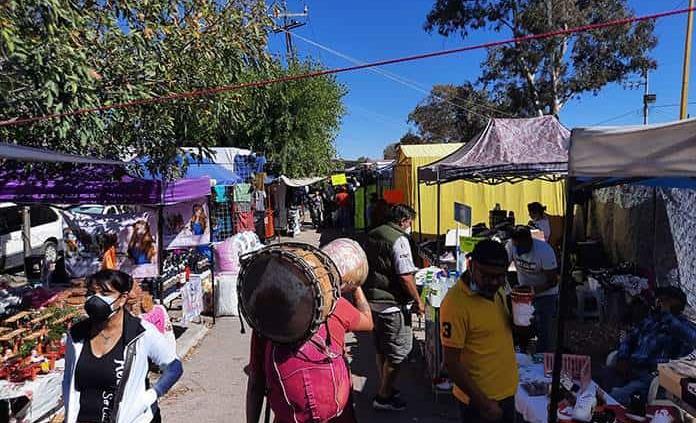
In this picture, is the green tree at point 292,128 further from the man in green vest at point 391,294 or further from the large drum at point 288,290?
the large drum at point 288,290

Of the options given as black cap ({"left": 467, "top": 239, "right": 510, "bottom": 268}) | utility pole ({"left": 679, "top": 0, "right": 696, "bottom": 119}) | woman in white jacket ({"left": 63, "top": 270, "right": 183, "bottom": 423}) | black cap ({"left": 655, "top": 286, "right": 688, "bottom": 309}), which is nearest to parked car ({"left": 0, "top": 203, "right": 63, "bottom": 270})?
woman in white jacket ({"left": 63, "top": 270, "right": 183, "bottom": 423})

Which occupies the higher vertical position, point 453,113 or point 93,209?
point 453,113

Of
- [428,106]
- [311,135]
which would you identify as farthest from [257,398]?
[428,106]

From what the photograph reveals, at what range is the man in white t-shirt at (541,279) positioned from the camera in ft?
17.7

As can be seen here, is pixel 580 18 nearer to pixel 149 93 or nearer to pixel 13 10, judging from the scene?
pixel 149 93

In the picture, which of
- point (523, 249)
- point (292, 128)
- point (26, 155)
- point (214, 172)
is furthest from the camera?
point (292, 128)

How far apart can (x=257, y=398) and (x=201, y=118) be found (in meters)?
4.80

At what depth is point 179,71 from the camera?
6.05 meters

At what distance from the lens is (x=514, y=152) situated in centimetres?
756

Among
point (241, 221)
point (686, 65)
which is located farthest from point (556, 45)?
point (241, 221)

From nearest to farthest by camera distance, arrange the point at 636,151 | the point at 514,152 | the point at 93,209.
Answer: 1. the point at 636,151
2. the point at 514,152
3. the point at 93,209

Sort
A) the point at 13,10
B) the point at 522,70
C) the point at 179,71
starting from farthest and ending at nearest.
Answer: the point at 522,70, the point at 179,71, the point at 13,10

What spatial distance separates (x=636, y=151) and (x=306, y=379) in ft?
5.72

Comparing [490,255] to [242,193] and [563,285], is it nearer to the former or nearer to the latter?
[563,285]
